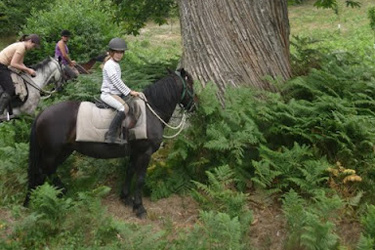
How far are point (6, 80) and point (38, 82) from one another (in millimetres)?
1073

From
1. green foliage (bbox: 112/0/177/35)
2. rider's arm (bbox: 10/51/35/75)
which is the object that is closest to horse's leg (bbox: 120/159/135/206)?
rider's arm (bbox: 10/51/35/75)

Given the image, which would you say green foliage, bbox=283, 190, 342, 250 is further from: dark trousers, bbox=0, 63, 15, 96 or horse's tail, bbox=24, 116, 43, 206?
dark trousers, bbox=0, 63, 15, 96

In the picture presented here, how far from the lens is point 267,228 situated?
6.27 metres

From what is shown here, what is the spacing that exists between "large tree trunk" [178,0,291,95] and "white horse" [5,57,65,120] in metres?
4.14

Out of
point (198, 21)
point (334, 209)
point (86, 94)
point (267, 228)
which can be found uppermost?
point (198, 21)

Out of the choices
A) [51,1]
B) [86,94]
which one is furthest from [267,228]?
[51,1]

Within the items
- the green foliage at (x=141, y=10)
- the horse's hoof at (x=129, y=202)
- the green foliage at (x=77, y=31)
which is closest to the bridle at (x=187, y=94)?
the horse's hoof at (x=129, y=202)

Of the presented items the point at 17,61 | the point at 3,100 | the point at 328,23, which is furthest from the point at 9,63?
the point at 328,23

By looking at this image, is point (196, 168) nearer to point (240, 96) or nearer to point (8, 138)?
point (240, 96)

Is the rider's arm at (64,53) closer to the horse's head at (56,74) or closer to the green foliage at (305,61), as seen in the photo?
the horse's head at (56,74)

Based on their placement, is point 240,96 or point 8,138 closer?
point 240,96

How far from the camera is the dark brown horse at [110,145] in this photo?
6.41 m

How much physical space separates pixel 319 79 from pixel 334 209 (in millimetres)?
3088

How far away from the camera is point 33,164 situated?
6.59 m
